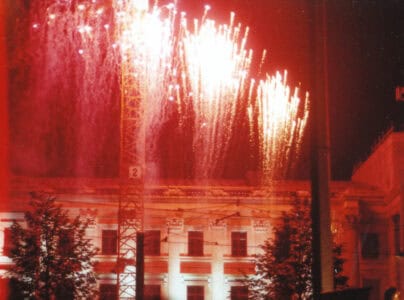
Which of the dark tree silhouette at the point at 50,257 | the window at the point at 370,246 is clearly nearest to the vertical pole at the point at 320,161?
the dark tree silhouette at the point at 50,257

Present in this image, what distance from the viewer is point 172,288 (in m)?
46.5

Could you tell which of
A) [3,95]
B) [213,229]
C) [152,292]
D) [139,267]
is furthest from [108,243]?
[3,95]

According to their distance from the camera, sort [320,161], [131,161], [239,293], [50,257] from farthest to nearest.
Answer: [239,293], [50,257], [131,161], [320,161]

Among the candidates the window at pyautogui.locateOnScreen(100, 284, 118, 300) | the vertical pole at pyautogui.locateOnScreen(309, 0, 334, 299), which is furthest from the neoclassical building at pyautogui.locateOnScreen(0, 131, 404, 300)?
the vertical pole at pyautogui.locateOnScreen(309, 0, 334, 299)

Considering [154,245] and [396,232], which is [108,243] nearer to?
[154,245]

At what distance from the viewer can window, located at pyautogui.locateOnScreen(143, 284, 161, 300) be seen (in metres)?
46.2

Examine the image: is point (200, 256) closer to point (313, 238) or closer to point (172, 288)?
point (172, 288)

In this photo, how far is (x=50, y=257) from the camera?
35625 millimetres

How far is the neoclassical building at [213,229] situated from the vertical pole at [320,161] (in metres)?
38.3

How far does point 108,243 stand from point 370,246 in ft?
53.7

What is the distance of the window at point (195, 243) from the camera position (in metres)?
47.2

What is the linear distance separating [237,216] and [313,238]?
130 feet

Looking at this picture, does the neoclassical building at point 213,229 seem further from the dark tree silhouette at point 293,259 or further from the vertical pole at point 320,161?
the vertical pole at point 320,161

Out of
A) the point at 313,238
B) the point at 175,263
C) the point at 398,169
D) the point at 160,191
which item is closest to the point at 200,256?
the point at 175,263
